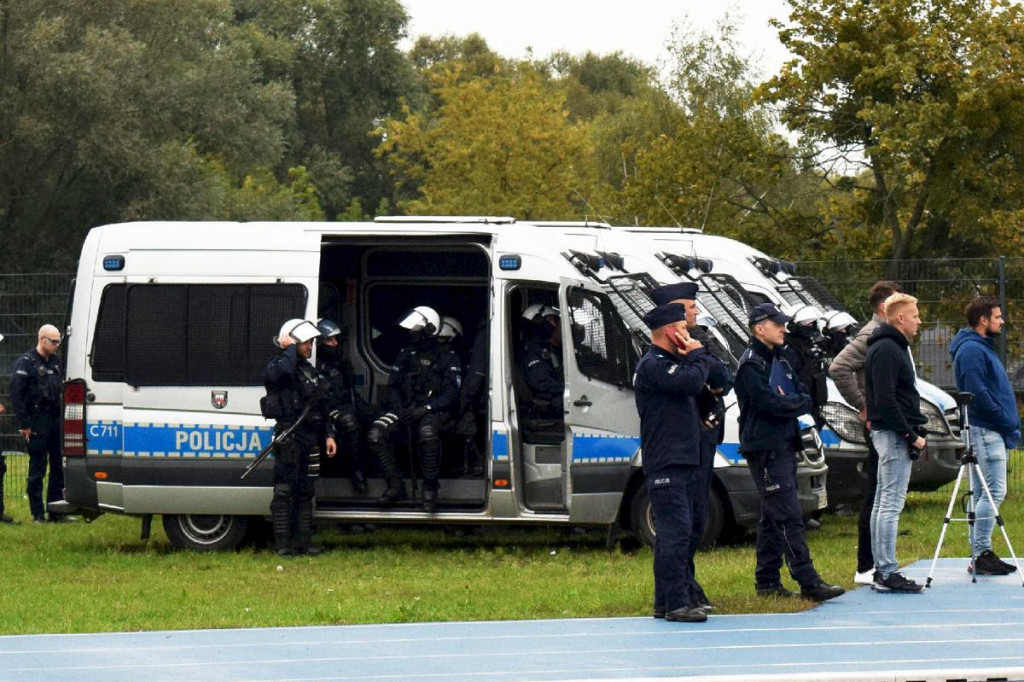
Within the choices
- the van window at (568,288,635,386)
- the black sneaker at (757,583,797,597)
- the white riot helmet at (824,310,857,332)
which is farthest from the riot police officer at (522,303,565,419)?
the black sneaker at (757,583,797,597)

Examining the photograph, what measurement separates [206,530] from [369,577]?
86.9 inches

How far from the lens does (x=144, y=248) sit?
556 inches

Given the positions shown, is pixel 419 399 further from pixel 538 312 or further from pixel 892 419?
pixel 892 419

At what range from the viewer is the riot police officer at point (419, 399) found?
14.0m

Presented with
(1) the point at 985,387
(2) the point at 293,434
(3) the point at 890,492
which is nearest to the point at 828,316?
(1) the point at 985,387

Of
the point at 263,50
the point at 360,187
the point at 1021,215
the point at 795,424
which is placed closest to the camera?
the point at 795,424

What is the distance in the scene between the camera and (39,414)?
55.6 feet

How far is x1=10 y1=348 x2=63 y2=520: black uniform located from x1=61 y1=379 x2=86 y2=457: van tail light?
2.75 meters

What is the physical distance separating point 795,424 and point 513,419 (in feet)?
10.9

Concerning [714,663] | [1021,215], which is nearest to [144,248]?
[714,663]

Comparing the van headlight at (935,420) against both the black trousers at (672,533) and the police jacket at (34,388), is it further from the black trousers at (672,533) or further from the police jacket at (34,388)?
the police jacket at (34,388)

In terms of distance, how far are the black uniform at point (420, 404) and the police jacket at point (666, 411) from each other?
14.0ft

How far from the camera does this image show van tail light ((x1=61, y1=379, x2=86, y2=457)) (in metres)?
14.0

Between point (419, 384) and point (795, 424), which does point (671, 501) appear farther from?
point (419, 384)
